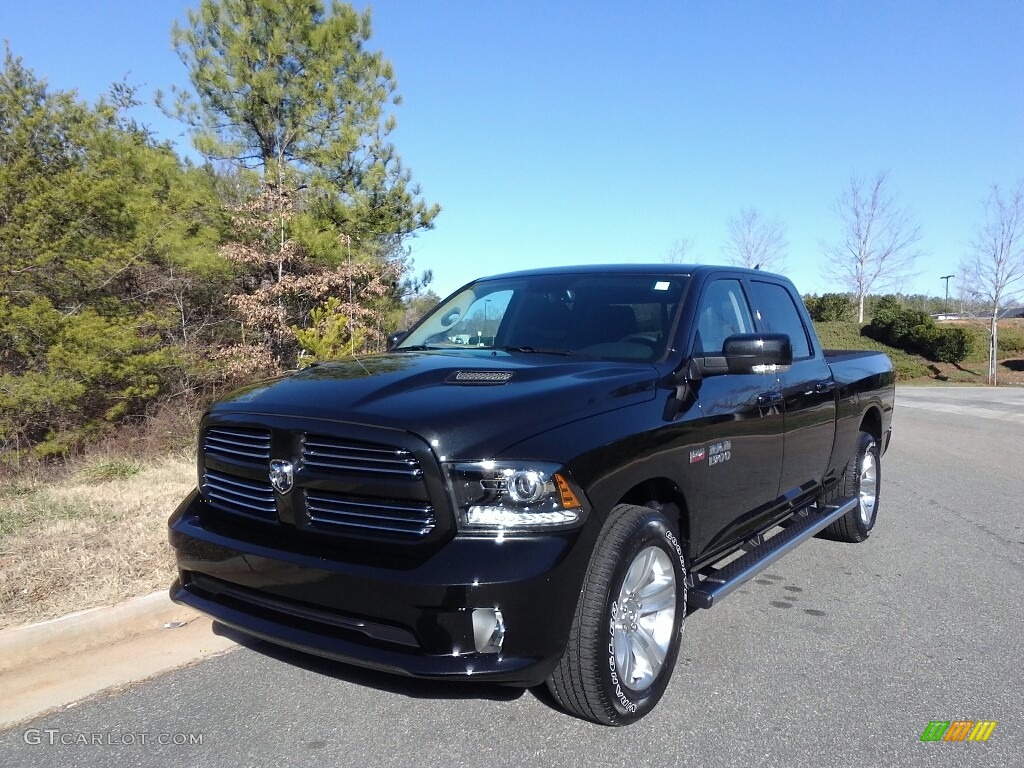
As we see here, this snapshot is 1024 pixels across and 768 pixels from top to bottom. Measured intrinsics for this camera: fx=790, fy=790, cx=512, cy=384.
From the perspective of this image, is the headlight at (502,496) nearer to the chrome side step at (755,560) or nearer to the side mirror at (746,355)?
the chrome side step at (755,560)

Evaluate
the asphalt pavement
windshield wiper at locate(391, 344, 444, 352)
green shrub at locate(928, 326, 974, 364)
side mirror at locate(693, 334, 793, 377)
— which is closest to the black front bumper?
the asphalt pavement

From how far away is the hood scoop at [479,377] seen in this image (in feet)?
10.2

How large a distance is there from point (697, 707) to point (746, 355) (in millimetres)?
1544

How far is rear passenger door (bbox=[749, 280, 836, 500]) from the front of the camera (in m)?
4.59

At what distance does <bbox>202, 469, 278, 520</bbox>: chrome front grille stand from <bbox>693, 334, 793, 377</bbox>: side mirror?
1.98m

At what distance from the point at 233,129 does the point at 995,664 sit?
14599 millimetres

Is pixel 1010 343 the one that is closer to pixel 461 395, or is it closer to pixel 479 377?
pixel 479 377

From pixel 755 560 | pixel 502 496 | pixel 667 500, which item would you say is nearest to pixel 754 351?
pixel 667 500

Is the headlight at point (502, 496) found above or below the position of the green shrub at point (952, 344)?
above

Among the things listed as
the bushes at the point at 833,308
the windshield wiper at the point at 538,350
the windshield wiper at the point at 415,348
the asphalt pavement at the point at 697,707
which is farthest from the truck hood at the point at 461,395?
the bushes at the point at 833,308

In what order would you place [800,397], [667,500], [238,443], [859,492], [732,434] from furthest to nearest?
[859,492], [800,397], [732,434], [667,500], [238,443]

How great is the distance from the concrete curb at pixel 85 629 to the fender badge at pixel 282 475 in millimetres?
1600

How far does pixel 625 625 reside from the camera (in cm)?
305

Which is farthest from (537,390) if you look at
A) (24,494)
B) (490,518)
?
(24,494)
